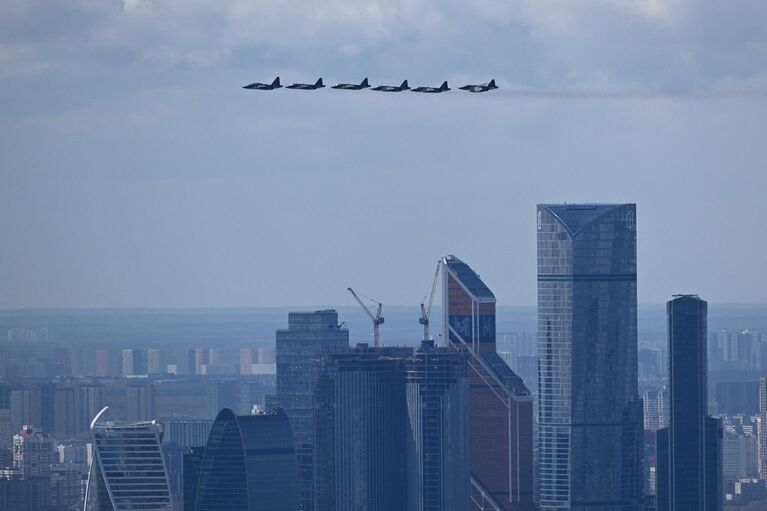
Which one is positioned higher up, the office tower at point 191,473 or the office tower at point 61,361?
the office tower at point 61,361

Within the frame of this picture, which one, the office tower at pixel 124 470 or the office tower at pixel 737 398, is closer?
the office tower at pixel 124 470

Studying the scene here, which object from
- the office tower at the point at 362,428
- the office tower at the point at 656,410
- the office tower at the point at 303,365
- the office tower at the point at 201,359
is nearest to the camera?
the office tower at the point at 303,365

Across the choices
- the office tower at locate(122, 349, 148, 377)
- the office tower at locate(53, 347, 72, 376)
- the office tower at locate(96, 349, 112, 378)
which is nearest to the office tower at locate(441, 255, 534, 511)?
the office tower at locate(122, 349, 148, 377)

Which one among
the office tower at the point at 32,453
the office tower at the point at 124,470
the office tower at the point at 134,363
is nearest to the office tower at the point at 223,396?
the office tower at the point at 134,363

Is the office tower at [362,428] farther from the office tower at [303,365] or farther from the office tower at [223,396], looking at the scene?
the office tower at [223,396]

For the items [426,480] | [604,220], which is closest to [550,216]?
[604,220]

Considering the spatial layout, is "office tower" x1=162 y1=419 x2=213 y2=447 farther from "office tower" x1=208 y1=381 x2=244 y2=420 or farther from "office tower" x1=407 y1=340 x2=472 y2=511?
"office tower" x1=407 y1=340 x2=472 y2=511

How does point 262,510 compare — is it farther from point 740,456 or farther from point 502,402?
point 740,456
